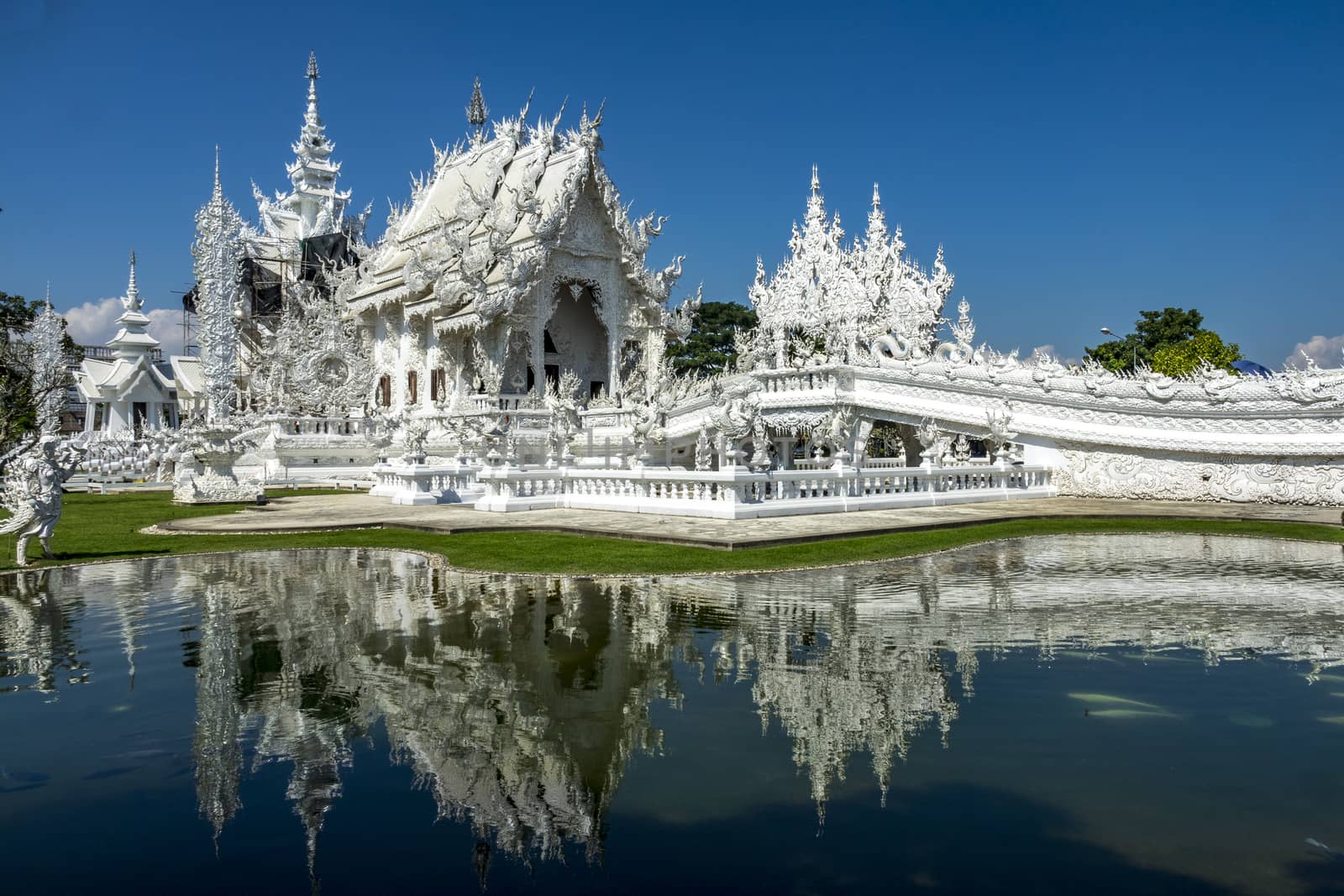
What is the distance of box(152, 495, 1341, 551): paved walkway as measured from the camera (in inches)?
468

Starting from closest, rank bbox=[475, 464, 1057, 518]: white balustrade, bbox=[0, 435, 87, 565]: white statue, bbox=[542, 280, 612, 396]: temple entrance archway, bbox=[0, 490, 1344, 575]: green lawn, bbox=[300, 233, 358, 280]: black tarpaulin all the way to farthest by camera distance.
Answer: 1. bbox=[0, 490, 1344, 575]: green lawn
2. bbox=[0, 435, 87, 565]: white statue
3. bbox=[475, 464, 1057, 518]: white balustrade
4. bbox=[542, 280, 612, 396]: temple entrance archway
5. bbox=[300, 233, 358, 280]: black tarpaulin

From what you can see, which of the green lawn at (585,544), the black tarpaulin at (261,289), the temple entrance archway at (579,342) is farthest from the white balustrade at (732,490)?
the black tarpaulin at (261,289)

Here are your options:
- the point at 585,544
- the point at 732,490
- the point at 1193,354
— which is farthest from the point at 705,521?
the point at 1193,354

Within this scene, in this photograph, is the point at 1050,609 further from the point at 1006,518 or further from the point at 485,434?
the point at 485,434

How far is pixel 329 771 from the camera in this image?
4023mm

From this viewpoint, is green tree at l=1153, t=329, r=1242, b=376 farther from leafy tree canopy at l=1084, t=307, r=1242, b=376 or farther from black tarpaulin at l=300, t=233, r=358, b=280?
black tarpaulin at l=300, t=233, r=358, b=280

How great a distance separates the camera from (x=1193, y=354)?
1453 inches

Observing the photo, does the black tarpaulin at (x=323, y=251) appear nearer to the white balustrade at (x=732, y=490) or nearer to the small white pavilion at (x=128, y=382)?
the small white pavilion at (x=128, y=382)

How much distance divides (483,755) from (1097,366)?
20.5m

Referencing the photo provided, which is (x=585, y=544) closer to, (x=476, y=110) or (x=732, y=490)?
(x=732, y=490)

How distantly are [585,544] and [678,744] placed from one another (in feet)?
23.2

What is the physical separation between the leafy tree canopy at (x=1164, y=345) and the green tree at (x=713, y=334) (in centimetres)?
1725

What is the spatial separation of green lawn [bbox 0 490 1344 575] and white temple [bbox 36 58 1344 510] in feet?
9.42

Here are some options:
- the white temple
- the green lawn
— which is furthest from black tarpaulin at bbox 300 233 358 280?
the green lawn
